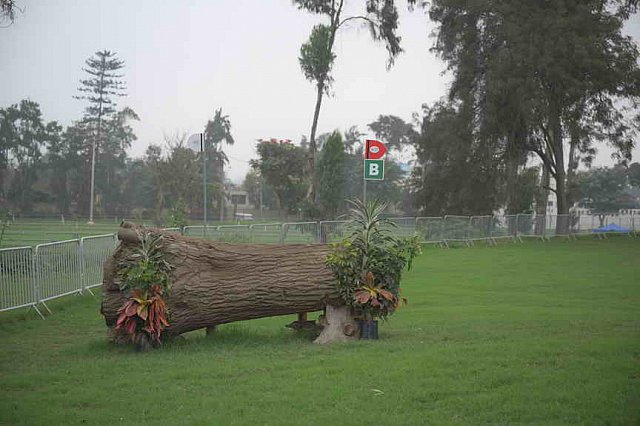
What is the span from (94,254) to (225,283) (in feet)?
21.7

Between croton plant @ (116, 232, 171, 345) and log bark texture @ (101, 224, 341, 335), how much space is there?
14 cm

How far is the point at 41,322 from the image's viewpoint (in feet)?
37.4

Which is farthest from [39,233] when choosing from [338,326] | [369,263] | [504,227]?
[369,263]

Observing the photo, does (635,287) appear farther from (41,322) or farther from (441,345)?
(41,322)

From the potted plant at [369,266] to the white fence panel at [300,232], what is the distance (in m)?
14.4

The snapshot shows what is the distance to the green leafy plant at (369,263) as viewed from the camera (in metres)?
8.82

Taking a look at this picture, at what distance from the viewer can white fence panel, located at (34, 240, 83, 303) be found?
1210cm

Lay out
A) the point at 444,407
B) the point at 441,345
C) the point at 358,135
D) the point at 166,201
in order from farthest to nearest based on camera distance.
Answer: the point at 358,135 < the point at 166,201 < the point at 441,345 < the point at 444,407

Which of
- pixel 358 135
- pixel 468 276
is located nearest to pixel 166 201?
pixel 358 135

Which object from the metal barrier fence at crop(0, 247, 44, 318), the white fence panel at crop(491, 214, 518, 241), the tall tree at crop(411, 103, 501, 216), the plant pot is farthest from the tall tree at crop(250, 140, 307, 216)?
the plant pot

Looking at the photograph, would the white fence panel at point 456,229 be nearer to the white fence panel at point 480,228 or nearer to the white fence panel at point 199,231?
the white fence panel at point 480,228

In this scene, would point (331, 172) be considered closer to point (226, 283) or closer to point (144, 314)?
point (226, 283)

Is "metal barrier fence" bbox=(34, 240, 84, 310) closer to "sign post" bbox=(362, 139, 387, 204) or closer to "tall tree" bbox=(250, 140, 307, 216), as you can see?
"sign post" bbox=(362, 139, 387, 204)

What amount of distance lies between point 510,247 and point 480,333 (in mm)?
21883
